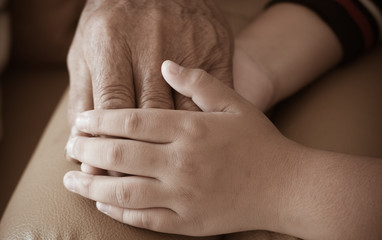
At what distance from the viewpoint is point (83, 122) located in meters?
0.53

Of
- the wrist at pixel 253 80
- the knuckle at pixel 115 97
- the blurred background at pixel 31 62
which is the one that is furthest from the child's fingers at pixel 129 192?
the blurred background at pixel 31 62

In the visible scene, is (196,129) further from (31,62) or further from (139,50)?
(31,62)

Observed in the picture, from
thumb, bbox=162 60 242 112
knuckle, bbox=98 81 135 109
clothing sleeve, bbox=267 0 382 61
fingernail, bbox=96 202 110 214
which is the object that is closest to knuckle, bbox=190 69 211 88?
thumb, bbox=162 60 242 112

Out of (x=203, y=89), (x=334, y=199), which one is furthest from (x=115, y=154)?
(x=334, y=199)

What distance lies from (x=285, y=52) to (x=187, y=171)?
376 mm

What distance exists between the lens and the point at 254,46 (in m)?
0.74

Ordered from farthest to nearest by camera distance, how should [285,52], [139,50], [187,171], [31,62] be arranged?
1. [31,62]
2. [285,52]
3. [139,50]
4. [187,171]

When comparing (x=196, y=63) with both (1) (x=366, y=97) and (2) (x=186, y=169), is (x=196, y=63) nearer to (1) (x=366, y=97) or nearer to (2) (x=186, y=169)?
(2) (x=186, y=169)

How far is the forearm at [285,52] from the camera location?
27.5 inches

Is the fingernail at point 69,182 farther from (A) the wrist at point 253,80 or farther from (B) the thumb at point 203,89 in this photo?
(A) the wrist at point 253,80

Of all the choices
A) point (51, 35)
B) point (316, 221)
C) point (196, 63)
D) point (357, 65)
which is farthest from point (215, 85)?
point (51, 35)

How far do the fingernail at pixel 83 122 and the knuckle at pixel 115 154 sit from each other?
61mm

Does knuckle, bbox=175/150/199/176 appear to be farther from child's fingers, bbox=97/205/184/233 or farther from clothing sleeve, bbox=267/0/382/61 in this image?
clothing sleeve, bbox=267/0/382/61

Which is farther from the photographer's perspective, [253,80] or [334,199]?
[253,80]
